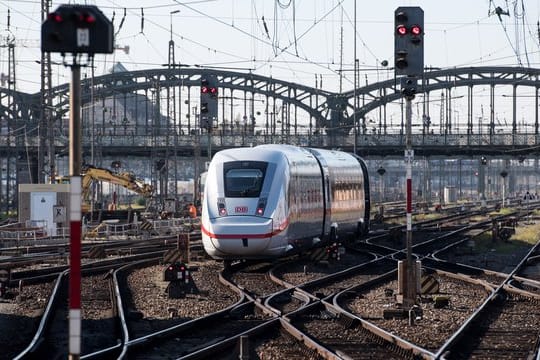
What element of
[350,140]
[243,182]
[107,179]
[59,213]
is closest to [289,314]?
[243,182]

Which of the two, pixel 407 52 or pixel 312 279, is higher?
pixel 407 52

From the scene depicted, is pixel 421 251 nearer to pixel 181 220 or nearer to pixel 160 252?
pixel 160 252

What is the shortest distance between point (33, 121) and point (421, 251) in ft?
241

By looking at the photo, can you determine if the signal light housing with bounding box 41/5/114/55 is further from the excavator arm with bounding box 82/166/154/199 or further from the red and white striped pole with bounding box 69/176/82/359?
the excavator arm with bounding box 82/166/154/199

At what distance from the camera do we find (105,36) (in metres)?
11.0

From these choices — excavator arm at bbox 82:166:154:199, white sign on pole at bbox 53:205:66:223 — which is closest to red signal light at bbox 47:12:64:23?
white sign on pole at bbox 53:205:66:223

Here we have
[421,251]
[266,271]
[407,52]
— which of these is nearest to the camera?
[407,52]

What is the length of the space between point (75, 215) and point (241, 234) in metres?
16.9

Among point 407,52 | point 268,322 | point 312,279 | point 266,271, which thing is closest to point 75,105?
point 268,322

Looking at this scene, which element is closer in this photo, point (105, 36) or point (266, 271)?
point (105, 36)

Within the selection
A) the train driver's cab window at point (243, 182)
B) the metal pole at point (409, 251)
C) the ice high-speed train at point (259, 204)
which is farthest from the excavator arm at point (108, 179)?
the metal pole at point (409, 251)

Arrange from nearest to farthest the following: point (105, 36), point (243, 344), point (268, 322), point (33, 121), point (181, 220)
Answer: point (105, 36), point (243, 344), point (268, 322), point (181, 220), point (33, 121)

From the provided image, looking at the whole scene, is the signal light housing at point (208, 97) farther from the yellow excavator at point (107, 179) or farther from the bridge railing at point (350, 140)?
the bridge railing at point (350, 140)

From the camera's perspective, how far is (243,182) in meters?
28.8
